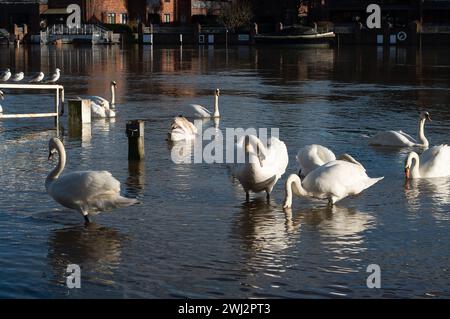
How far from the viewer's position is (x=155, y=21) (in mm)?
104750

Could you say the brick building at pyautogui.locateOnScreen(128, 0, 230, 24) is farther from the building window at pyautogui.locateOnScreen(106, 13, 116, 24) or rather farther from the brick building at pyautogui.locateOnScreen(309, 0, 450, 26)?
the brick building at pyautogui.locateOnScreen(309, 0, 450, 26)

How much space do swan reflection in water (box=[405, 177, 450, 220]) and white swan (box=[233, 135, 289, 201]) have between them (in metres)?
1.90

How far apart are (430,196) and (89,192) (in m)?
5.08

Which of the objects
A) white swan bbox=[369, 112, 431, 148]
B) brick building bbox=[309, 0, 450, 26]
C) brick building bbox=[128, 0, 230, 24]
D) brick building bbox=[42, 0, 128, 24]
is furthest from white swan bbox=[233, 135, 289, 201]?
brick building bbox=[128, 0, 230, 24]

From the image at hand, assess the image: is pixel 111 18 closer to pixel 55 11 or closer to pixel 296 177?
pixel 55 11

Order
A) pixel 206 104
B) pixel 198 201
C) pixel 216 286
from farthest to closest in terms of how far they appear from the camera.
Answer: pixel 206 104 → pixel 198 201 → pixel 216 286

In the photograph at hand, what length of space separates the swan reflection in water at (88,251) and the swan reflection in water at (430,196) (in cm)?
417

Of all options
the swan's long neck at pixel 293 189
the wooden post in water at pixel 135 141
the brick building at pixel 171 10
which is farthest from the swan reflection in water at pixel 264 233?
the brick building at pixel 171 10

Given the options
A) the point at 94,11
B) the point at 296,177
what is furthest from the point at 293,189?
the point at 94,11

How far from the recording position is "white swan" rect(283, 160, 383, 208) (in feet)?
41.6

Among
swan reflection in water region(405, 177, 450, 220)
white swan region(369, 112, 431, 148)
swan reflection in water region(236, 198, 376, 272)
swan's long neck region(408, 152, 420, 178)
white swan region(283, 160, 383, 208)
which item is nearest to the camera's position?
swan reflection in water region(236, 198, 376, 272)
